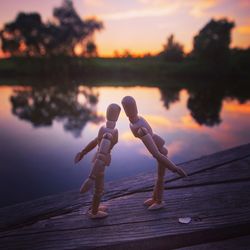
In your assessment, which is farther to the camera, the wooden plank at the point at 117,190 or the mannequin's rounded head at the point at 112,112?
the wooden plank at the point at 117,190

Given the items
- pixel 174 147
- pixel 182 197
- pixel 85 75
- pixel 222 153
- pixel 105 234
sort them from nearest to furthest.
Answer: pixel 105 234 → pixel 182 197 → pixel 222 153 → pixel 174 147 → pixel 85 75

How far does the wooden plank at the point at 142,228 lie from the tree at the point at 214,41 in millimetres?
65145

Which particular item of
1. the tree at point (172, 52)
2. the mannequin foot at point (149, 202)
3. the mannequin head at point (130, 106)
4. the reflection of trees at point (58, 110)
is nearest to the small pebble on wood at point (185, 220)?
the mannequin foot at point (149, 202)

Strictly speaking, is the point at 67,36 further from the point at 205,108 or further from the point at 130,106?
the point at 130,106

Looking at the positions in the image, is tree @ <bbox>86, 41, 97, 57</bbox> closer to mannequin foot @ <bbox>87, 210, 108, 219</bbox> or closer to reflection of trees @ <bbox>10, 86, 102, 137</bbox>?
reflection of trees @ <bbox>10, 86, 102, 137</bbox>

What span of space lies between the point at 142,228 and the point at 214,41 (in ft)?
227

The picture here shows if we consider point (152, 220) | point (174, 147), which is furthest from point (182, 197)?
point (174, 147)

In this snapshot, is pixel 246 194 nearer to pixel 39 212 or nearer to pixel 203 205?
pixel 203 205

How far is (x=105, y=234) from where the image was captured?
275 centimetres

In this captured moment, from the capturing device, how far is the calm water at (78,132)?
1043 centimetres

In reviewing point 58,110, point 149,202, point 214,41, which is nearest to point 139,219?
point 149,202

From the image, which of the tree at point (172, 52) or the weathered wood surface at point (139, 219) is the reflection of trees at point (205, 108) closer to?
the weathered wood surface at point (139, 219)

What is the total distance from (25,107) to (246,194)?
1066 inches

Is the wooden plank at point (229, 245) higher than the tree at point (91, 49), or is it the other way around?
the tree at point (91, 49)
